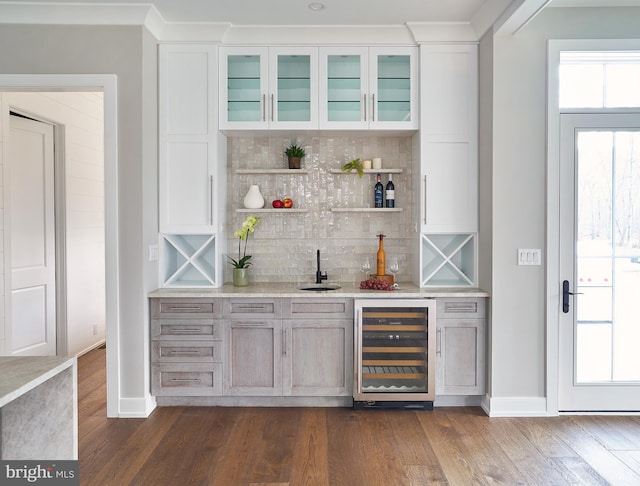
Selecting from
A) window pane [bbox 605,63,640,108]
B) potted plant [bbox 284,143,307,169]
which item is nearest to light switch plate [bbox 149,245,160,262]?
potted plant [bbox 284,143,307,169]

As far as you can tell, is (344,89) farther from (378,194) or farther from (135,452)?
(135,452)

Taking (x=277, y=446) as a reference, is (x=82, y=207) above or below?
above

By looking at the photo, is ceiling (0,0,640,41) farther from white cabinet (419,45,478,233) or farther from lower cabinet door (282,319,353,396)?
lower cabinet door (282,319,353,396)

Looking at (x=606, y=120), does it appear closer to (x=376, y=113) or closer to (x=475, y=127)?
(x=475, y=127)

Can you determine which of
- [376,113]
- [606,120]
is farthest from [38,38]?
[606,120]

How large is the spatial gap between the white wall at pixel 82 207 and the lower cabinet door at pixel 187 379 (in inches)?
73.2

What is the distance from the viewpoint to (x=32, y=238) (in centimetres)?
438

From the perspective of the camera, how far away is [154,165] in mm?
3676

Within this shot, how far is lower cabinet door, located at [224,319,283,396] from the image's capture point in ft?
11.7

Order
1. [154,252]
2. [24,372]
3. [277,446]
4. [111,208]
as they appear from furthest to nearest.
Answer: [154,252] → [111,208] → [277,446] → [24,372]

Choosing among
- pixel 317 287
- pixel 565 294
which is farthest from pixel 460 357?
pixel 317 287

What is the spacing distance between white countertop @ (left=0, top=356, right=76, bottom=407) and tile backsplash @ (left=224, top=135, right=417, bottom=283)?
2415 mm

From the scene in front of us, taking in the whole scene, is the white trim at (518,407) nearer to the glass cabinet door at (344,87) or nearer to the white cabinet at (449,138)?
the white cabinet at (449,138)

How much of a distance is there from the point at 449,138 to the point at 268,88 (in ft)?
4.90
